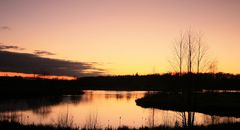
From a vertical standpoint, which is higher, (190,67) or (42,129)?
(190,67)

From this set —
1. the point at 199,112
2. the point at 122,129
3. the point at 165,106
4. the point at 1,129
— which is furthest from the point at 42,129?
the point at 165,106

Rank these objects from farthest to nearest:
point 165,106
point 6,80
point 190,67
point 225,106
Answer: point 6,80 < point 165,106 < point 225,106 < point 190,67

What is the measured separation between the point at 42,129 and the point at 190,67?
14.3m

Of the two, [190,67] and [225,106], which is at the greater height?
[190,67]

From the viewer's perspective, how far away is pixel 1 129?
800 inches

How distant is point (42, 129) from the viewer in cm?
2183

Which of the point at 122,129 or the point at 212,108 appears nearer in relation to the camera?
the point at 122,129

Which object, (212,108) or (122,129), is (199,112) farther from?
(122,129)

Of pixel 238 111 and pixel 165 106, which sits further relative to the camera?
pixel 165 106

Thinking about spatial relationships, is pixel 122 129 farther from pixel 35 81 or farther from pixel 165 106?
pixel 35 81

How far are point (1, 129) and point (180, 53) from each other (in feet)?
61.5

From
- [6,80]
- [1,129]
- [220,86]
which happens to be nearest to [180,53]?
[1,129]

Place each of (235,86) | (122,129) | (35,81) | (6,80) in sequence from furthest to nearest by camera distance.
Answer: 1. (35,81)
2. (6,80)
3. (235,86)
4. (122,129)

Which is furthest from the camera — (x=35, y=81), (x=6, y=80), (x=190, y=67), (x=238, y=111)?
(x=35, y=81)
